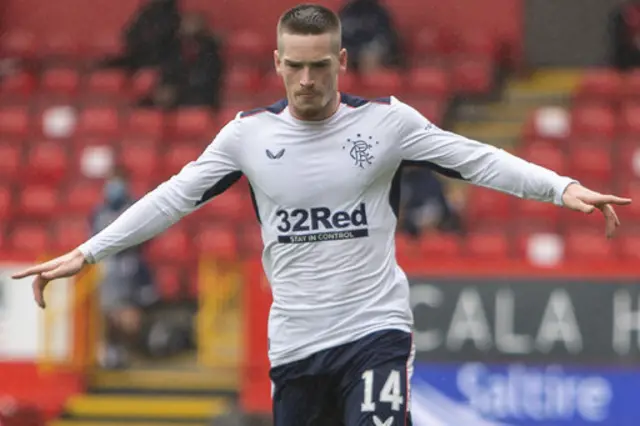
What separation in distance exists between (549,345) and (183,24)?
6.38m

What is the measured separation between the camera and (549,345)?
9266 millimetres

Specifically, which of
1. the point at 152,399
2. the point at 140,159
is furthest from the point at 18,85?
the point at 152,399

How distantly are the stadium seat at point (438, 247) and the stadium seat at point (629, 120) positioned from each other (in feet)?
9.30

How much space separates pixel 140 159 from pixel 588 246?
4189 millimetres

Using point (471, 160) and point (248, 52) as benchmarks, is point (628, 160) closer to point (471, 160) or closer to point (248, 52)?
point (248, 52)

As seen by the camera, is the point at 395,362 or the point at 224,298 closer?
the point at 395,362

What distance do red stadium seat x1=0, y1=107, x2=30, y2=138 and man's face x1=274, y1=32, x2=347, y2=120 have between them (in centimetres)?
947

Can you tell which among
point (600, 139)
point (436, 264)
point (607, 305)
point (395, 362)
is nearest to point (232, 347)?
point (436, 264)

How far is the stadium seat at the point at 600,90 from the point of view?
13.4 meters

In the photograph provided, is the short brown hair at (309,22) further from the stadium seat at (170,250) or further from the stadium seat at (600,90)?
the stadium seat at (600,90)

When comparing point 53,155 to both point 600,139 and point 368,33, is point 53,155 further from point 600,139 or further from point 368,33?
point 600,139

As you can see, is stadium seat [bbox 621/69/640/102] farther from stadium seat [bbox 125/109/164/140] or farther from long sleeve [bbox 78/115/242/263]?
long sleeve [bbox 78/115/242/263]

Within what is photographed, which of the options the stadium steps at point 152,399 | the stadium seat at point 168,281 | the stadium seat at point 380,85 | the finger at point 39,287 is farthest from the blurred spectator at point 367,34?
the finger at point 39,287

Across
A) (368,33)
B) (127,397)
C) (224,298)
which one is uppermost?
(368,33)
